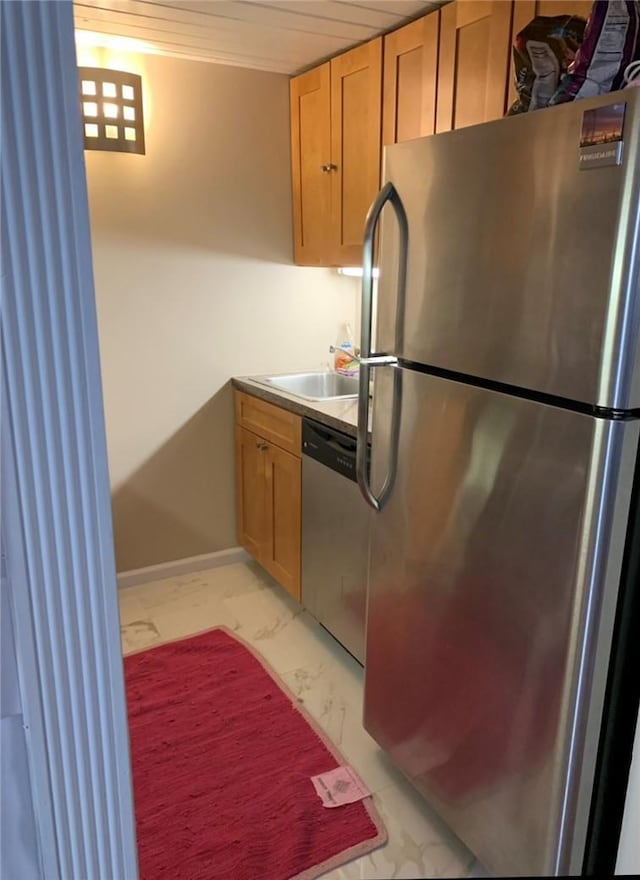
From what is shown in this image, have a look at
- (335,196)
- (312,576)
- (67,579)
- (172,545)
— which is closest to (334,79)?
(335,196)

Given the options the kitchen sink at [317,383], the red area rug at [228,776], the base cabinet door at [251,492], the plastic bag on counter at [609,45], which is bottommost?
the red area rug at [228,776]

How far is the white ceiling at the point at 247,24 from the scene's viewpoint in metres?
1.96

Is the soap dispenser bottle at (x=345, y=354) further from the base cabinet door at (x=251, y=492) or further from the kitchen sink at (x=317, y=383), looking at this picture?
the base cabinet door at (x=251, y=492)

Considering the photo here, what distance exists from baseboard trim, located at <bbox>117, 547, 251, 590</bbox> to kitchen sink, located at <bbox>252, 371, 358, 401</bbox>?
84 centimetres

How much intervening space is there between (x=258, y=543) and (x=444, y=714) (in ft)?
4.93

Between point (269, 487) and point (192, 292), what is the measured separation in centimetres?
91

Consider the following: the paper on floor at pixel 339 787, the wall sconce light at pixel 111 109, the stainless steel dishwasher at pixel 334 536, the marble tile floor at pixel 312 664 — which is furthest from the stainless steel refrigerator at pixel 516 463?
the wall sconce light at pixel 111 109

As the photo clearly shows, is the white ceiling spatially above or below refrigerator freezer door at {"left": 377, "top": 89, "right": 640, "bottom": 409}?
above

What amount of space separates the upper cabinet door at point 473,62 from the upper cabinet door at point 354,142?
1.16 ft

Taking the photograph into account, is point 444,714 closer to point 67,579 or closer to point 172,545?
point 67,579

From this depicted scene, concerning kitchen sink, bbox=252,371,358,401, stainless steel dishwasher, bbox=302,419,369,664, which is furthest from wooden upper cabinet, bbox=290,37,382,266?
stainless steel dishwasher, bbox=302,419,369,664

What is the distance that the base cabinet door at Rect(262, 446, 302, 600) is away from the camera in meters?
2.51

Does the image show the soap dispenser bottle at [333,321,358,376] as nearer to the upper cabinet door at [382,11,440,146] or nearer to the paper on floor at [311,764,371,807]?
the upper cabinet door at [382,11,440,146]

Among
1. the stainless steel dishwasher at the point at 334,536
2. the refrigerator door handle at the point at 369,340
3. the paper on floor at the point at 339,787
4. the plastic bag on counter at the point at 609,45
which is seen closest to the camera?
the plastic bag on counter at the point at 609,45
